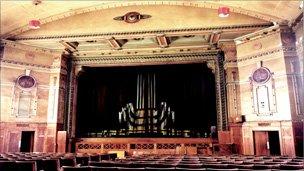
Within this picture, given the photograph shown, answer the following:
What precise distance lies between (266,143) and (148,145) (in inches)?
216

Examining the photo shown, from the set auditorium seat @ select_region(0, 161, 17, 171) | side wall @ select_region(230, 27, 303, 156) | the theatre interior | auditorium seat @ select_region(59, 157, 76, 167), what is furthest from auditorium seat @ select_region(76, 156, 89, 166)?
side wall @ select_region(230, 27, 303, 156)

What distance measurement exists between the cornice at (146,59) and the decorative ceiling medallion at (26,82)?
2.70 meters

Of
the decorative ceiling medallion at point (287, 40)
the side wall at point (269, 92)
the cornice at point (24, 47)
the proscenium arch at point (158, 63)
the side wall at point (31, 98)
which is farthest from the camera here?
the proscenium arch at point (158, 63)

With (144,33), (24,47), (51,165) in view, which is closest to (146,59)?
(144,33)

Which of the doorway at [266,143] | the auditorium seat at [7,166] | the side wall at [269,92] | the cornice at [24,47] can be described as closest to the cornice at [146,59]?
the cornice at [24,47]

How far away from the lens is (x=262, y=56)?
11781 mm

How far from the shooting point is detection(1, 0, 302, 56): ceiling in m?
10.5

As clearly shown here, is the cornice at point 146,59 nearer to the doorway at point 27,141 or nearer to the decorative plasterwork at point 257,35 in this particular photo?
the decorative plasterwork at point 257,35

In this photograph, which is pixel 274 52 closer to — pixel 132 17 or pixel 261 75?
pixel 261 75

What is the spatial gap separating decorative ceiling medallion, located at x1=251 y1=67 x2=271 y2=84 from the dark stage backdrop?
3.79 meters

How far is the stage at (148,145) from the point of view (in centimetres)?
1316

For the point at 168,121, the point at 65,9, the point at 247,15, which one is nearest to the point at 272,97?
the point at 247,15

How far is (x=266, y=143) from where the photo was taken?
1153 centimetres

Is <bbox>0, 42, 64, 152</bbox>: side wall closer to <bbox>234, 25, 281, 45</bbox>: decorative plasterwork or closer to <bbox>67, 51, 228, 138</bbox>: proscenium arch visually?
<bbox>67, 51, 228, 138</bbox>: proscenium arch
